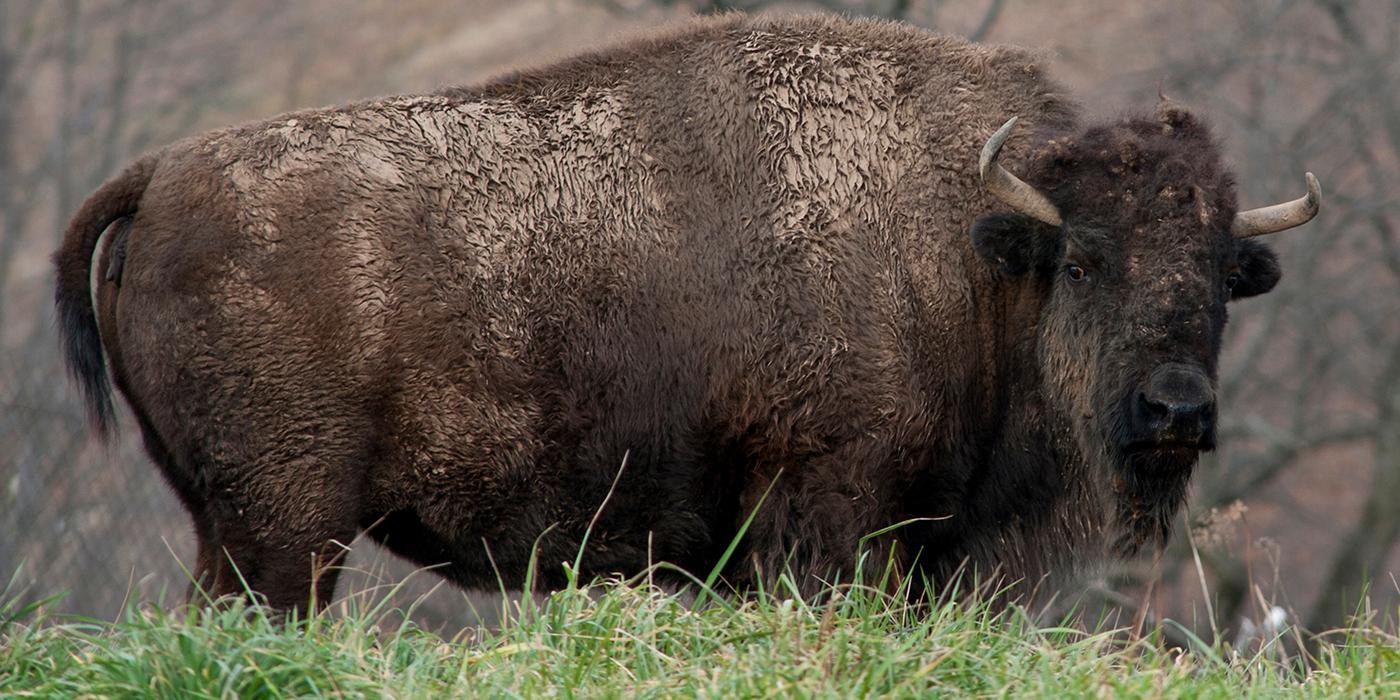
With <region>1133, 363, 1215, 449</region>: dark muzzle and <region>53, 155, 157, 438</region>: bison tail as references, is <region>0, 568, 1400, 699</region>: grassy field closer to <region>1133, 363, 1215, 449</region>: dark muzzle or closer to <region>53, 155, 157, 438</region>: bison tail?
<region>1133, 363, 1215, 449</region>: dark muzzle

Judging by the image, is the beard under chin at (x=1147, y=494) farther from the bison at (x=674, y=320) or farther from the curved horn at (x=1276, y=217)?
the curved horn at (x=1276, y=217)

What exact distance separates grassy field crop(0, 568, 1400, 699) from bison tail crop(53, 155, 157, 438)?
4.22ft

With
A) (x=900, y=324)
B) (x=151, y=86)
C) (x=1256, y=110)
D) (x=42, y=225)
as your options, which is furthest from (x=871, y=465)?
(x=42, y=225)

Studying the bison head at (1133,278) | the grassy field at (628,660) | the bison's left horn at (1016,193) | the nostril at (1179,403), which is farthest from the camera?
the bison's left horn at (1016,193)

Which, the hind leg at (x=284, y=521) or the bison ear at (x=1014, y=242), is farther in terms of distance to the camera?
the bison ear at (x=1014, y=242)

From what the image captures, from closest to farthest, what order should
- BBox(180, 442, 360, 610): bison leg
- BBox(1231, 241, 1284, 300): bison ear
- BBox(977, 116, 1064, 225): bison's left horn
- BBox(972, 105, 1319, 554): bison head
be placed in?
BBox(972, 105, 1319, 554): bison head → BBox(180, 442, 360, 610): bison leg → BBox(977, 116, 1064, 225): bison's left horn → BBox(1231, 241, 1284, 300): bison ear

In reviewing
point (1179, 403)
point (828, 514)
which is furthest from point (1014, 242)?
point (828, 514)

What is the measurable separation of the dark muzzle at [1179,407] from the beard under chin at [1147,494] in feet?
0.44

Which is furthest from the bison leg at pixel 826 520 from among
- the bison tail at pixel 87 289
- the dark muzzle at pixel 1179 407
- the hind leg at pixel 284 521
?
the bison tail at pixel 87 289

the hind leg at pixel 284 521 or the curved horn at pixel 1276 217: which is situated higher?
the curved horn at pixel 1276 217

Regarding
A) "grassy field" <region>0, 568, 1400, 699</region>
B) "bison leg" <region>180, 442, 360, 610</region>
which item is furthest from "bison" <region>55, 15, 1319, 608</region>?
"grassy field" <region>0, 568, 1400, 699</region>

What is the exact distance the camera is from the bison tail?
5.51m

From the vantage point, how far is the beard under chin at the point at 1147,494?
5.44 meters

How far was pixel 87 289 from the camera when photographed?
5551 mm
